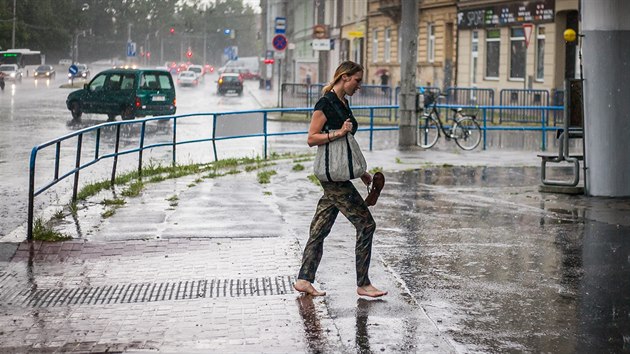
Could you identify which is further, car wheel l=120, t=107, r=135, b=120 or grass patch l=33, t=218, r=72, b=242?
car wheel l=120, t=107, r=135, b=120

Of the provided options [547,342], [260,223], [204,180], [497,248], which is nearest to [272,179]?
[204,180]

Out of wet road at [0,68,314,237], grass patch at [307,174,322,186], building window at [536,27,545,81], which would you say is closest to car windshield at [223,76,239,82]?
wet road at [0,68,314,237]

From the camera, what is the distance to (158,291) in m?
8.92

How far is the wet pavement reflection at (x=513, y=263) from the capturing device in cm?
761

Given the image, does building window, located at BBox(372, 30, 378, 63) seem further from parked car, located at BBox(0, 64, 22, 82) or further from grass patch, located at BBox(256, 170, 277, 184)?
grass patch, located at BBox(256, 170, 277, 184)

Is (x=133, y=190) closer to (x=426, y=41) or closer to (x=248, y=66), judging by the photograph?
(x=426, y=41)

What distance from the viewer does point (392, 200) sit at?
48.1ft

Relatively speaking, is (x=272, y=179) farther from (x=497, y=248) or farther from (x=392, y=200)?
(x=497, y=248)

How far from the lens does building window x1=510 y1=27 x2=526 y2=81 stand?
4444 cm

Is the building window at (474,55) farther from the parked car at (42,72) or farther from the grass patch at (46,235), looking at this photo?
the parked car at (42,72)

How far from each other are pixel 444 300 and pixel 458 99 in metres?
33.8

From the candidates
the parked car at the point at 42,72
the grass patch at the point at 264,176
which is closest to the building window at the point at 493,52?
the grass patch at the point at 264,176

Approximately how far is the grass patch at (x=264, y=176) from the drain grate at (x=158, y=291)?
Result: 7.48 m

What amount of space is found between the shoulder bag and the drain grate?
0.99 metres
